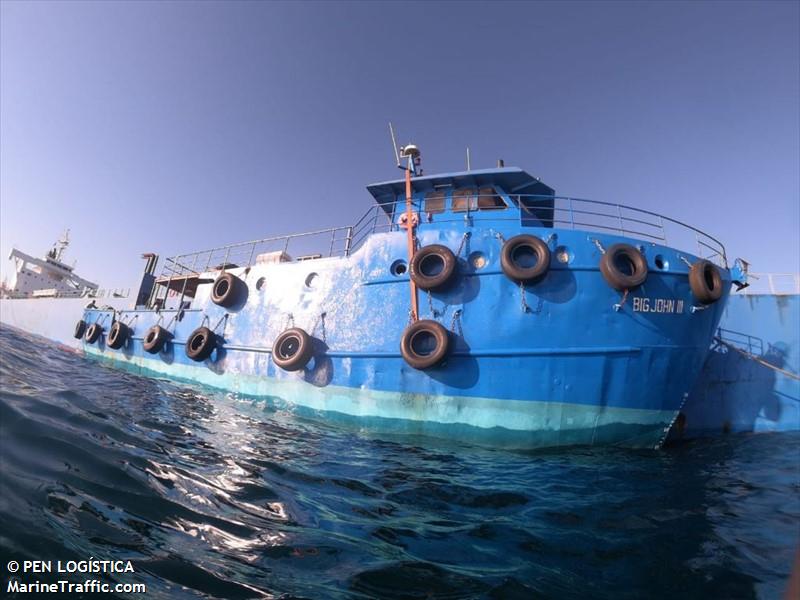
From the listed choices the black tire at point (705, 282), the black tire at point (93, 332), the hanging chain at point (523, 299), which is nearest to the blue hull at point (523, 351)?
the hanging chain at point (523, 299)

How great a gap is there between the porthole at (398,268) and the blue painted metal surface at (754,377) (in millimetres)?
8055

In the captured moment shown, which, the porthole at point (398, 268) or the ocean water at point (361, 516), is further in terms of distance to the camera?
the porthole at point (398, 268)

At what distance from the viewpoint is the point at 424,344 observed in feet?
22.1

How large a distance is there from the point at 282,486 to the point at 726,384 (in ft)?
36.6

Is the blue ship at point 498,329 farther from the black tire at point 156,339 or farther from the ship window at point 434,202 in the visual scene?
the black tire at point 156,339

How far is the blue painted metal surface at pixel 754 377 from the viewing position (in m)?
8.73

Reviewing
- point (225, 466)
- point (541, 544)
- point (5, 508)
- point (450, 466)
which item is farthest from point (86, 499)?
point (450, 466)

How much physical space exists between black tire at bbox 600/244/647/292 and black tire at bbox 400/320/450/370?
2.97m

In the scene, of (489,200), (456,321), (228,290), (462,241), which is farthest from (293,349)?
(489,200)

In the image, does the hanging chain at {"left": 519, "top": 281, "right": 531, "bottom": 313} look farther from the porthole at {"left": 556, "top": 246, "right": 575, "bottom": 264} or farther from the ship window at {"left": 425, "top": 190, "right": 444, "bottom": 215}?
the ship window at {"left": 425, "top": 190, "right": 444, "bottom": 215}

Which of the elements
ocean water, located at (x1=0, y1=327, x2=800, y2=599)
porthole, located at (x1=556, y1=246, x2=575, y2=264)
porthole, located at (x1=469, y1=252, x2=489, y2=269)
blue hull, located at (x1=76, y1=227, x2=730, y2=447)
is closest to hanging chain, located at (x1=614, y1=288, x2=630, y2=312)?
blue hull, located at (x1=76, y1=227, x2=730, y2=447)

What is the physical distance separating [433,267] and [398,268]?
3.12ft

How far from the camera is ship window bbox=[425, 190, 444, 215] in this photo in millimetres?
8945

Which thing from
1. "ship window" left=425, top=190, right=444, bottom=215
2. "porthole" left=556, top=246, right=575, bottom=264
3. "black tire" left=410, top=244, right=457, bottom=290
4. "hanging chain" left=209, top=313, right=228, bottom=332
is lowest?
"hanging chain" left=209, top=313, right=228, bottom=332
